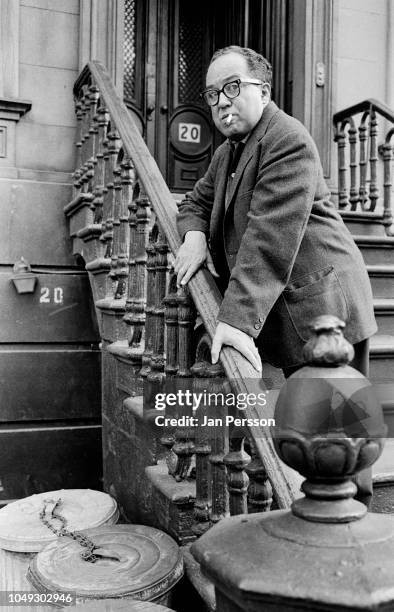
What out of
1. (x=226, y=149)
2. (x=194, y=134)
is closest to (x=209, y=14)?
(x=194, y=134)

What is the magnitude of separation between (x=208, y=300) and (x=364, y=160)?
11.9 feet

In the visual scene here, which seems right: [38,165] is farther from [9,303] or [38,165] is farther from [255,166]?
[255,166]

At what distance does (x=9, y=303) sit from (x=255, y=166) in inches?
118

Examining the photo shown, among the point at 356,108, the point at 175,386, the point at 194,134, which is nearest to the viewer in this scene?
the point at 175,386

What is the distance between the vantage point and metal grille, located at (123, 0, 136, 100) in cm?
644

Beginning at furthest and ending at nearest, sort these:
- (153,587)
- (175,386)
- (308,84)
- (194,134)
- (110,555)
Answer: (194,134)
(308,84)
(175,386)
(110,555)
(153,587)

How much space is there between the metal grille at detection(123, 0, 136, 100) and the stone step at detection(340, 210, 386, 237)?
108 inches

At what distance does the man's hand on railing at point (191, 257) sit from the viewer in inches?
94.4

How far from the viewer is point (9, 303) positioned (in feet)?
15.6

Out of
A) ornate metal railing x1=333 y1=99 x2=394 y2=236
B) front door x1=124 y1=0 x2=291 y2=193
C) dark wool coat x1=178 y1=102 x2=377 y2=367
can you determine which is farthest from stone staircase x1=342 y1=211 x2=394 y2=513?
front door x1=124 y1=0 x2=291 y2=193

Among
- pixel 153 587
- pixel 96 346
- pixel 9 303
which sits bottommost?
pixel 153 587

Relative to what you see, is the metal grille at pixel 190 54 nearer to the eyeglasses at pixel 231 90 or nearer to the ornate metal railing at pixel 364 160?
the ornate metal railing at pixel 364 160

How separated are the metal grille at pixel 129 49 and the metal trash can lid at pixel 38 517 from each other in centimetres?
456

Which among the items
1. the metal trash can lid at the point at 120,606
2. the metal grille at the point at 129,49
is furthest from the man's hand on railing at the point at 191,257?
the metal grille at the point at 129,49
